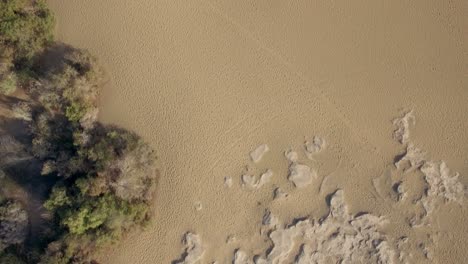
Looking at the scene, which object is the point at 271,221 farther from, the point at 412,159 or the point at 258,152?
the point at 412,159

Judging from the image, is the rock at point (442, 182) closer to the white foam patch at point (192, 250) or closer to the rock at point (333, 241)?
the rock at point (333, 241)

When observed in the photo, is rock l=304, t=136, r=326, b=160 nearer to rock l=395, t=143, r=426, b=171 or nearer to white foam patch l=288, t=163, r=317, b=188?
white foam patch l=288, t=163, r=317, b=188

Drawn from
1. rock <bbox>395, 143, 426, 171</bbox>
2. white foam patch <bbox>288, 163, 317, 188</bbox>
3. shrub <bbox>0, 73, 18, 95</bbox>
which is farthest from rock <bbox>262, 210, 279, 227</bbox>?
shrub <bbox>0, 73, 18, 95</bbox>

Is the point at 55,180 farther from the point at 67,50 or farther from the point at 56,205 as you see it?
the point at 67,50

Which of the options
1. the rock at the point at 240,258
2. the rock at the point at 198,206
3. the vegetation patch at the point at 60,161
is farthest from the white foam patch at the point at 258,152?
the vegetation patch at the point at 60,161

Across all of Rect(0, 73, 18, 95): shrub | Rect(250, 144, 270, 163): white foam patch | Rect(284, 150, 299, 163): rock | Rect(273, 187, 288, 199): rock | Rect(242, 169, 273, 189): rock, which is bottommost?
Rect(273, 187, 288, 199): rock
